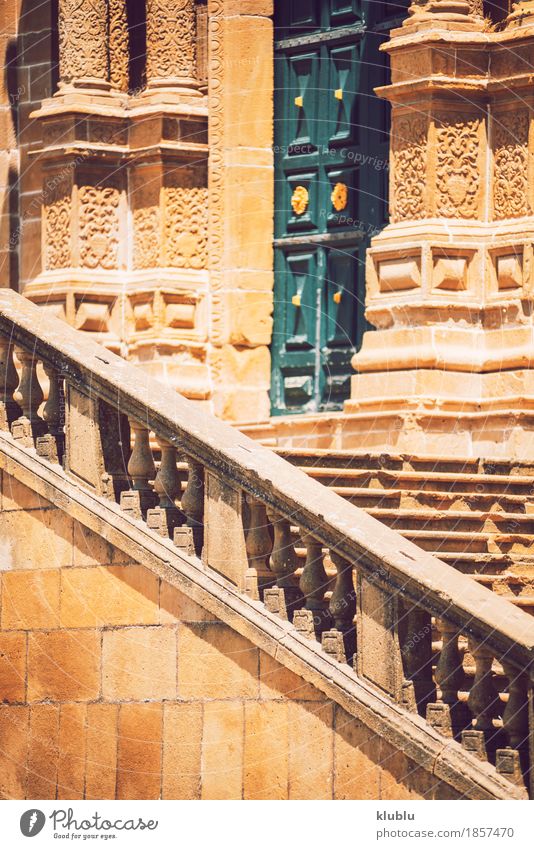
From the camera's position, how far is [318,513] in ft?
32.1

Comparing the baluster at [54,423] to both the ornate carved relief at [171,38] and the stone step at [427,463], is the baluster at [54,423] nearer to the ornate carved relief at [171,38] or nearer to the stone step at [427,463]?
the stone step at [427,463]

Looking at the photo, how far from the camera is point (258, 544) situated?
1012 cm

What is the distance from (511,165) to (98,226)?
363 cm

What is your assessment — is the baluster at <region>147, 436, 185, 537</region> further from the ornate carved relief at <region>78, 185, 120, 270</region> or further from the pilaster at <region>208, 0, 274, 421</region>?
the ornate carved relief at <region>78, 185, 120, 270</region>

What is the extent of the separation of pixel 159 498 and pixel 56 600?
2.48 ft

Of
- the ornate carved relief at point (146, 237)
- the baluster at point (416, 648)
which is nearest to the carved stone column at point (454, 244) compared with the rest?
the ornate carved relief at point (146, 237)

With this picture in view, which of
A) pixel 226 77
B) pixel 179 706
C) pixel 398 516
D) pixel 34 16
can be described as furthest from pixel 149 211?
pixel 179 706

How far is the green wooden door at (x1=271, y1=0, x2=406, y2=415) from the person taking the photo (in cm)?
1452

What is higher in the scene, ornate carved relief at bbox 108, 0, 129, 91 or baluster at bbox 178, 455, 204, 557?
ornate carved relief at bbox 108, 0, 129, 91

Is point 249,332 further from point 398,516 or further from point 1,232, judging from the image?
point 398,516

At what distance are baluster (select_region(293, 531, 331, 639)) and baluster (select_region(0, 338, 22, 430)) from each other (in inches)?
80.6

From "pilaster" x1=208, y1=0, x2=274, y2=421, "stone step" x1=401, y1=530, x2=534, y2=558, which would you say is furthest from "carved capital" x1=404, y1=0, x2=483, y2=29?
"stone step" x1=401, y1=530, x2=534, y2=558

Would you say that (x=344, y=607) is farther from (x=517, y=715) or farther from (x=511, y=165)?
(x=511, y=165)

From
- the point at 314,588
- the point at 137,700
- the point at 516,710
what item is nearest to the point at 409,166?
the point at 314,588
